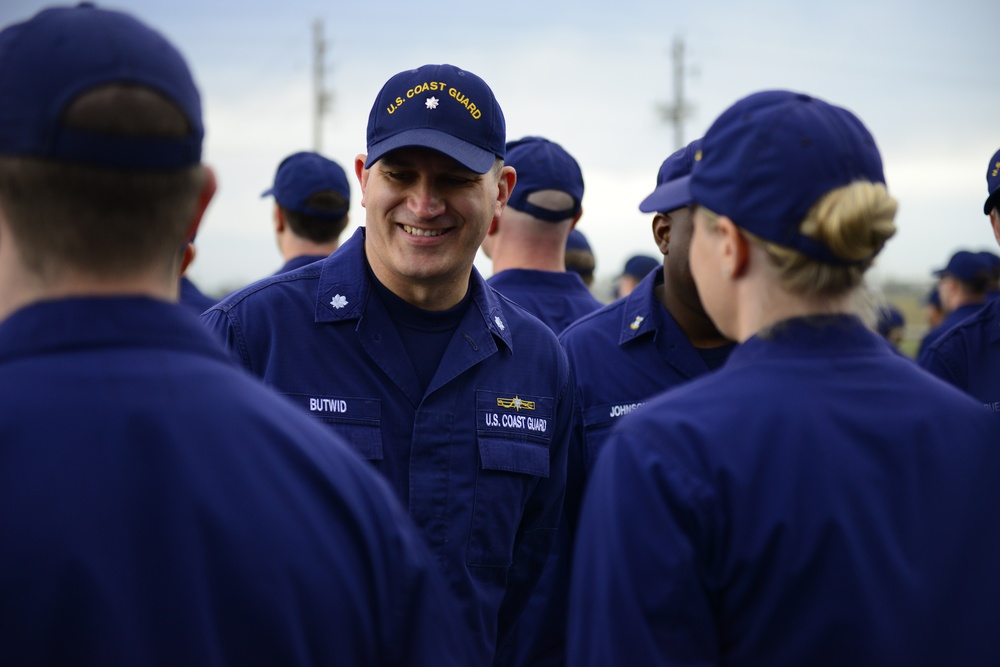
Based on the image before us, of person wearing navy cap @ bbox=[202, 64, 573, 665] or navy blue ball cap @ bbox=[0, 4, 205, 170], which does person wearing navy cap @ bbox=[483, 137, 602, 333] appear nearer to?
person wearing navy cap @ bbox=[202, 64, 573, 665]

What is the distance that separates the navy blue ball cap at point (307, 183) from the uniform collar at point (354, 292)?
8.32ft

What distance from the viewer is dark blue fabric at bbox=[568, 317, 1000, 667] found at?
6.26 feet

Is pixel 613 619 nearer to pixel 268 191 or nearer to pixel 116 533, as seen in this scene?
pixel 116 533

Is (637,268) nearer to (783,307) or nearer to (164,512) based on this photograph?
(783,307)

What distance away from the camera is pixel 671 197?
2488mm

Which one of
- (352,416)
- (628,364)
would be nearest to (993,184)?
(628,364)

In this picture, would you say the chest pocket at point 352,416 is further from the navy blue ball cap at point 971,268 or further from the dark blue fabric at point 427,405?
the navy blue ball cap at point 971,268

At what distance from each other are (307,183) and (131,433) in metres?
4.72

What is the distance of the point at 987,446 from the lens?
6.84ft

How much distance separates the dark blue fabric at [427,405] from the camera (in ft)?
10.3

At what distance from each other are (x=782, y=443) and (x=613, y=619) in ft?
1.49

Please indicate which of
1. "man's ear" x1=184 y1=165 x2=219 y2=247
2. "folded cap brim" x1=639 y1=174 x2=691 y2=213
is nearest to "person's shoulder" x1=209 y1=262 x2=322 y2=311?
"folded cap brim" x1=639 y1=174 x2=691 y2=213

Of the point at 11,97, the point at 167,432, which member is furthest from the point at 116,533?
the point at 11,97

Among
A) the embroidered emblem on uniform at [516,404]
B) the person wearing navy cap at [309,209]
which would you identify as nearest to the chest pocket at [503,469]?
the embroidered emblem on uniform at [516,404]
